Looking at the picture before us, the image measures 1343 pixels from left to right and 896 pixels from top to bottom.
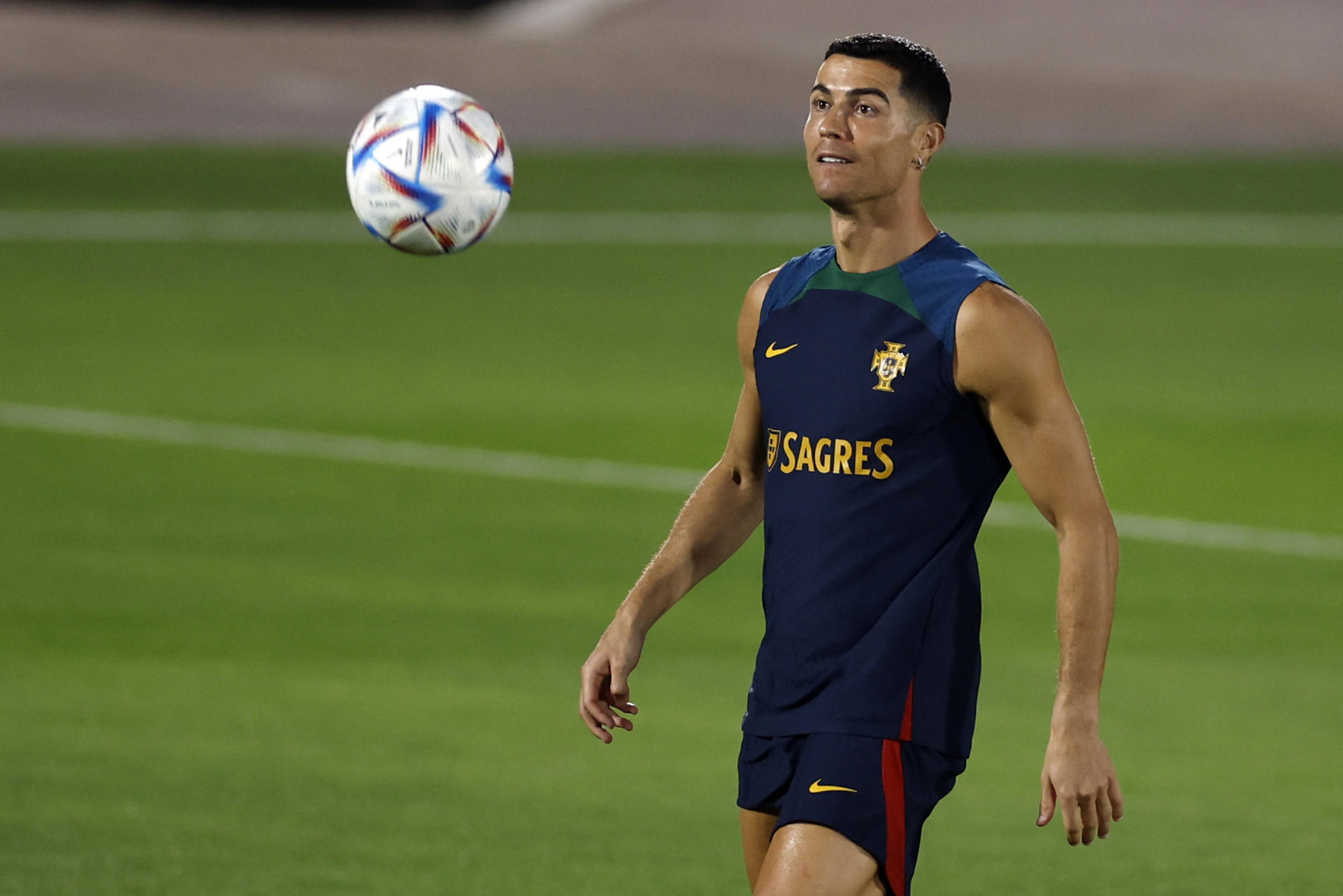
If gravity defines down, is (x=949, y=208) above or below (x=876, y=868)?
above

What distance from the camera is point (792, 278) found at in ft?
18.6

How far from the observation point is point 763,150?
32.9m

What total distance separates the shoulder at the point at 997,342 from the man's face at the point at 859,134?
1.07ft

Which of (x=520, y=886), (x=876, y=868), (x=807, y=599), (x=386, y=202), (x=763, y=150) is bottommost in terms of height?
(x=520, y=886)

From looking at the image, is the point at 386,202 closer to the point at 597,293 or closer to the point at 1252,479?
the point at 1252,479

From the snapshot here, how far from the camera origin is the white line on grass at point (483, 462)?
43.5 feet

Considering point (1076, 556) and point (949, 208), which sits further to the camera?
point (949, 208)

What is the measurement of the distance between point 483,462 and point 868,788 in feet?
32.2

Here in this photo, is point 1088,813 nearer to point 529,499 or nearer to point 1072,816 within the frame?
point 1072,816

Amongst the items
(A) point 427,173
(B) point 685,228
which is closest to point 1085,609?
(A) point 427,173

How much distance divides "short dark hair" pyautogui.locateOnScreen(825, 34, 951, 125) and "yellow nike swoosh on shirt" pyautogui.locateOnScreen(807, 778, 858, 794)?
4.58ft

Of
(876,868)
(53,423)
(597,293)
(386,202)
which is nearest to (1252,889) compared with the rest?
(876,868)

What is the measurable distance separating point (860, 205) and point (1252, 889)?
10.8 feet

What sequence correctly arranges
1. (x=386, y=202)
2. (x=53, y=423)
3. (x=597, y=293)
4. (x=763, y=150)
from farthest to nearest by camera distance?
(x=763, y=150) < (x=597, y=293) < (x=53, y=423) < (x=386, y=202)
